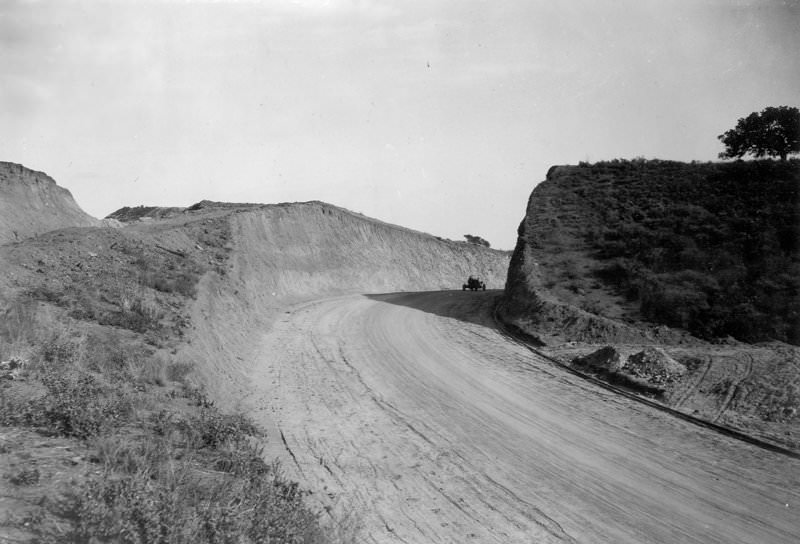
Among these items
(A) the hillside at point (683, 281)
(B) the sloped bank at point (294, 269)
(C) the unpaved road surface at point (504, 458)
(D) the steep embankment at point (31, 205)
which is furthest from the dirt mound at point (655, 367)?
(D) the steep embankment at point (31, 205)

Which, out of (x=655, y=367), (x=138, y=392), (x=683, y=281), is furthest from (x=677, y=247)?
(x=138, y=392)

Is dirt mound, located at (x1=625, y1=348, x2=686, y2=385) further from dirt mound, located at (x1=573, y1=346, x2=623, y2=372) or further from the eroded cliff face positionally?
the eroded cliff face

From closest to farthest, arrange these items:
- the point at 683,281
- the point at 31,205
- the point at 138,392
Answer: the point at 138,392, the point at 683,281, the point at 31,205

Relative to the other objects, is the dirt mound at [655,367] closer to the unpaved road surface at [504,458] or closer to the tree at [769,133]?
the unpaved road surface at [504,458]

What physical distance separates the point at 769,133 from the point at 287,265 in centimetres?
3201

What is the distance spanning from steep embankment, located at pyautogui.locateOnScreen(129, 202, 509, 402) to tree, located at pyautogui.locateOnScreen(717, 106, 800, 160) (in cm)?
2808

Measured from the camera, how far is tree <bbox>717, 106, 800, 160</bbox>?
31250 millimetres

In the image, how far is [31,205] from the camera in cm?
3462

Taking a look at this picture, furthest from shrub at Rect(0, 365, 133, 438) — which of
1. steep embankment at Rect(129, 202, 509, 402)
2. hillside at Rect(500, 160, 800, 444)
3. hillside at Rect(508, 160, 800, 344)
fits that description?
hillside at Rect(508, 160, 800, 344)

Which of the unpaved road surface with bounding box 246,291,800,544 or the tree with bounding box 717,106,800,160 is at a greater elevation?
the tree with bounding box 717,106,800,160

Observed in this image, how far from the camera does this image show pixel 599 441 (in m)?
10.8

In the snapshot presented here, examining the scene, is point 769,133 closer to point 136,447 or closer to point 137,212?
point 136,447

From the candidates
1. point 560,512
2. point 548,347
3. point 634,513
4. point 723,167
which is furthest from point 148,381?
point 723,167

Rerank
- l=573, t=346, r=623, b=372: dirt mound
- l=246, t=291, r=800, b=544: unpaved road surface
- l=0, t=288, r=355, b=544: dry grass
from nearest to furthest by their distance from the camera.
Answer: l=0, t=288, r=355, b=544: dry grass < l=246, t=291, r=800, b=544: unpaved road surface < l=573, t=346, r=623, b=372: dirt mound
